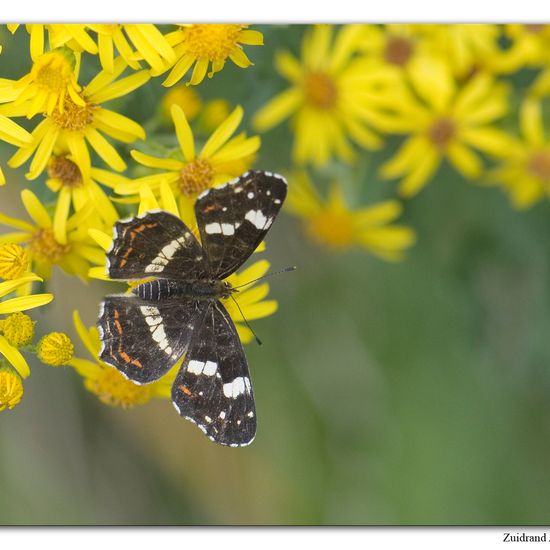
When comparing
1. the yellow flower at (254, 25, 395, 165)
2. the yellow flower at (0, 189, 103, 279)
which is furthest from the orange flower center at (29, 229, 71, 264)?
the yellow flower at (254, 25, 395, 165)

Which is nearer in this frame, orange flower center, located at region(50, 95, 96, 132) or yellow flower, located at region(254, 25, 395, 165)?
orange flower center, located at region(50, 95, 96, 132)

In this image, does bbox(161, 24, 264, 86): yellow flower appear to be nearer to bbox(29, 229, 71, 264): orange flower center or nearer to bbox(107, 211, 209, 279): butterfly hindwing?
bbox(107, 211, 209, 279): butterfly hindwing

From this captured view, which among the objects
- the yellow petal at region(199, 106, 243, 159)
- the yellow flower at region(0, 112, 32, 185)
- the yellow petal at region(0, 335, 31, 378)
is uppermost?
the yellow flower at region(0, 112, 32, 185)

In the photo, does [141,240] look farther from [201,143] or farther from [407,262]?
[407,262]

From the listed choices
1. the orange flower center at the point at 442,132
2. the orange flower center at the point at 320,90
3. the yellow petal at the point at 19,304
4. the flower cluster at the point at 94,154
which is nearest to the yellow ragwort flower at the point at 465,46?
the orange flower center at the point at 442,132

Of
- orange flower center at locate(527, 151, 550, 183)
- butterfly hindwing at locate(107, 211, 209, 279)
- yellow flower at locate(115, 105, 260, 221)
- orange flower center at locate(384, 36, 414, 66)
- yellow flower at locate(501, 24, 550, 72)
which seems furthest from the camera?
orange flower center at locate(527, 151, 550, 183)

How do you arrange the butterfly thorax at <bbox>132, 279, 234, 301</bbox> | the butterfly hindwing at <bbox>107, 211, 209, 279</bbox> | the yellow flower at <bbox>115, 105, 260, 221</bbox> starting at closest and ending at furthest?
the butterfly hindwing at <bbox>107, 211, 209, 279</bbox> < the butterfly thorax at <bbox>132, 279, 234, 301</bbox> < the yellow flower at <bbox>115, 105, 260, 221</bbox>

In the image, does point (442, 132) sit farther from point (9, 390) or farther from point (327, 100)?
point (9, 390)
